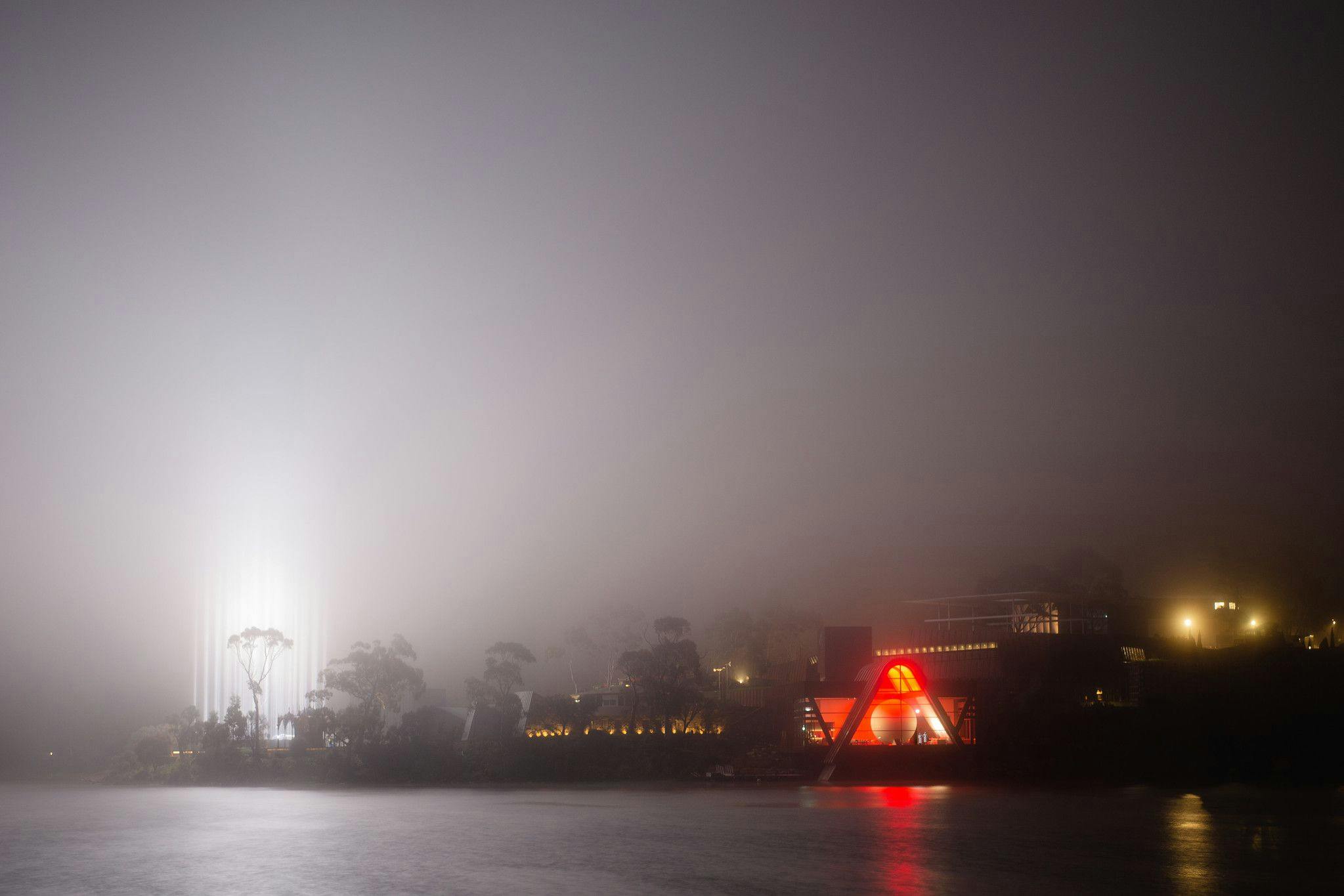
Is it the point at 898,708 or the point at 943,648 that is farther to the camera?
the point at 943,648

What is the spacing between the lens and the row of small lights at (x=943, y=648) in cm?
9344

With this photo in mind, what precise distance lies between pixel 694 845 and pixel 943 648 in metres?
66.6

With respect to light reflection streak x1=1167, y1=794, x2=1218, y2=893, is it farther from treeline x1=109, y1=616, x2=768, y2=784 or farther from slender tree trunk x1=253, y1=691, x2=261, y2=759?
slender tree trunk x1=253, y1=691, x2=261, y2=759

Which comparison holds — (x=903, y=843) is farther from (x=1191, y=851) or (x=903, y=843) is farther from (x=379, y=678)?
(x=379, y=678)

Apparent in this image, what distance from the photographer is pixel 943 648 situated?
99.2m

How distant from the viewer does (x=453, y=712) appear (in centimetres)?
11275

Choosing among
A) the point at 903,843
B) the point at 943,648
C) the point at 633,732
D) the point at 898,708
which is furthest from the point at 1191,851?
the point at 943,648

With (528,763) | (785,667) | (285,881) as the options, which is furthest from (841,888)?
(785,667)

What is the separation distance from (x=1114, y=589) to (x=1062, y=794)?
65887 mm

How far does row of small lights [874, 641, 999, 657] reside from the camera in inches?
3679

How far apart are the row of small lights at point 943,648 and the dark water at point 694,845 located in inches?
1118

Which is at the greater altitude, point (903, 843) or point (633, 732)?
point (903, 843)

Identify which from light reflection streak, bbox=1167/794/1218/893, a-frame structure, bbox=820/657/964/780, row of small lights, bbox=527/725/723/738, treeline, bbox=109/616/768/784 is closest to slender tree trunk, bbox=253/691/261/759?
treeline, bbox=109/616/768/784

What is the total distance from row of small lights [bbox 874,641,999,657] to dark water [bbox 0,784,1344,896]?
93.2 ft
